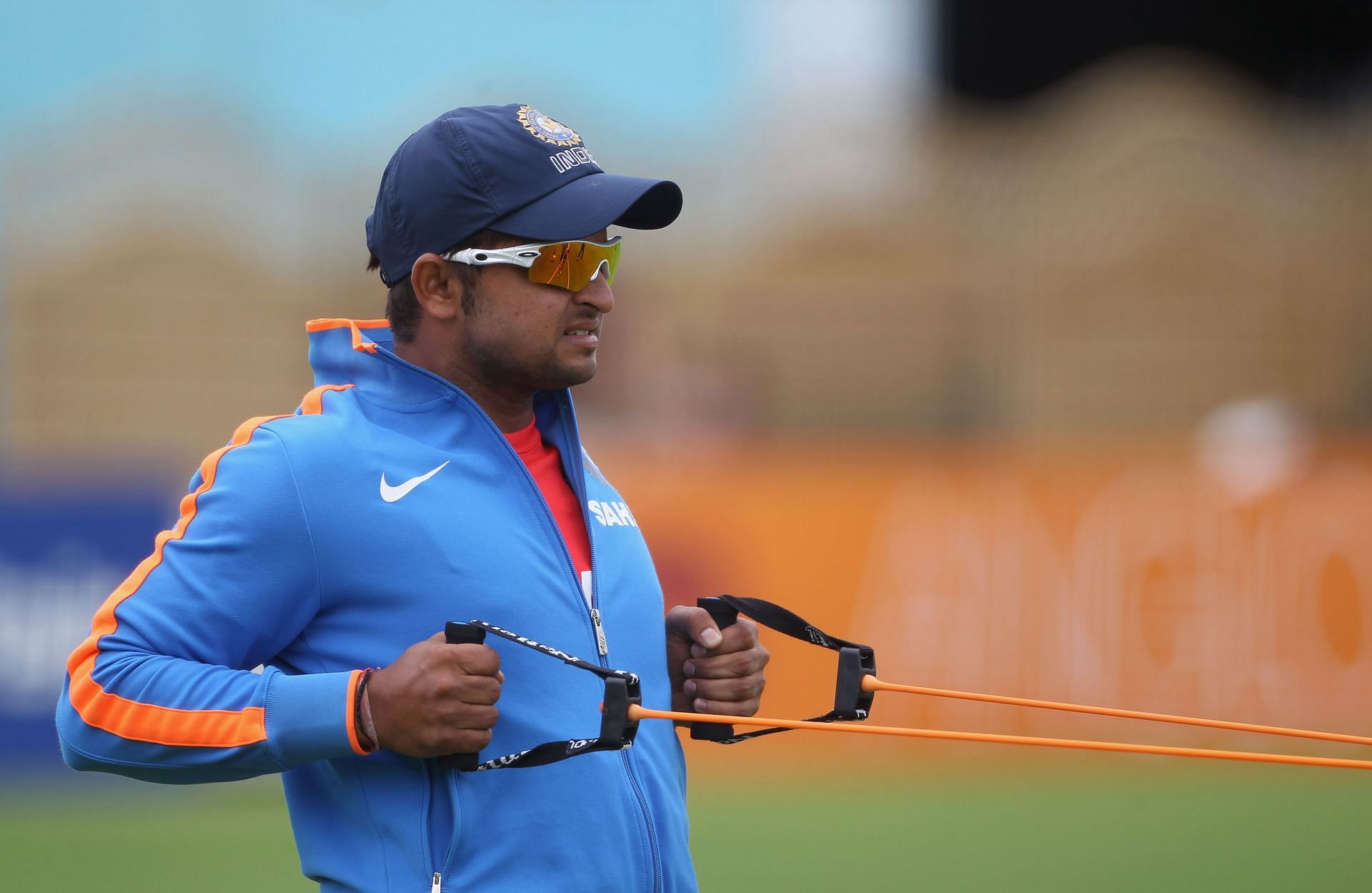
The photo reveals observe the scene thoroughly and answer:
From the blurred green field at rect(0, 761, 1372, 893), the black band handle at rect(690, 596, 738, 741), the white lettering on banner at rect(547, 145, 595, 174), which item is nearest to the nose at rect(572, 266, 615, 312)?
the white lettering on banner at rect(547, 145, 595, 174)

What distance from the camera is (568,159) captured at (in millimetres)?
2242

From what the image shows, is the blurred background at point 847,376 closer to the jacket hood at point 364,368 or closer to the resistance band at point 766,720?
the resistance band at point 766,720

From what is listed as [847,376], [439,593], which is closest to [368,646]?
[439,593]

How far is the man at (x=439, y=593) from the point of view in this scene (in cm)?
186

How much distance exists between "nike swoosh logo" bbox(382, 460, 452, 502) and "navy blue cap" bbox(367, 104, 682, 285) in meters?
0.34

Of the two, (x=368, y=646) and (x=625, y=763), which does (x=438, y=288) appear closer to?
(x=368, y=646)

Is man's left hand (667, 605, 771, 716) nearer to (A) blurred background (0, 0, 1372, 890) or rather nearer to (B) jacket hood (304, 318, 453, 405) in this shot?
(B) jacket hood (304, 318, 453, 405)

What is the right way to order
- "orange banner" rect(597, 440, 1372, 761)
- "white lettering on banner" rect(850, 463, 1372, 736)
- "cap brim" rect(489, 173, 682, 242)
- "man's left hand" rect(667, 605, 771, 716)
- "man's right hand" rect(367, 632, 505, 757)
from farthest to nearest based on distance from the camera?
"white lettering on banner" rect(850, 463, 1372, 736), "orange banner" rect(597, 440, 1372, 761), "man's left hand" rect(667, 605, 771, 716), "cap brim" rect(489, 173, 682, 242), "man's right hand" rect(367, 632, 505, 757)

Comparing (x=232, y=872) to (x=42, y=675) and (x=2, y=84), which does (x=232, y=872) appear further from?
(x=2, y=84)

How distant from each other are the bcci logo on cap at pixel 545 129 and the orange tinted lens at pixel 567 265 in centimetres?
15

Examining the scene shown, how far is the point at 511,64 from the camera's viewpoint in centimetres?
1115

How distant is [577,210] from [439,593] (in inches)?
22.1

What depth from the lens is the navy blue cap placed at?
218cm

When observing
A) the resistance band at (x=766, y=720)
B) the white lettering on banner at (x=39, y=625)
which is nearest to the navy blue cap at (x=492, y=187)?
the resistance band at (x=766, y=720)
